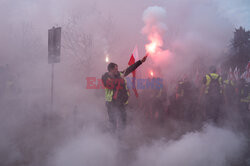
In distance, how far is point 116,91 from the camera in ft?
10.6

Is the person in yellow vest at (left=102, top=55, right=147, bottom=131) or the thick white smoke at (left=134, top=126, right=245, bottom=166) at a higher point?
the person in yellow vest at (left=102, top=55, right=147, bottom=131)

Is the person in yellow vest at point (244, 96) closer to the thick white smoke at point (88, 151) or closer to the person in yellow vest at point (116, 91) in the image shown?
the person in yellow vest at point (116, 91)

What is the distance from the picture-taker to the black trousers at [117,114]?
333 cm

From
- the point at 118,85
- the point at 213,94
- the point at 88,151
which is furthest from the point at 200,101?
the point at 88,151

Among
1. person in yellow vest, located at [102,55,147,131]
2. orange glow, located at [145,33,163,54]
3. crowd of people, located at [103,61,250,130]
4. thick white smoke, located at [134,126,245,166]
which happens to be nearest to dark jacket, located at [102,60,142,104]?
person in yellow vest, located at [102,55,147,131]

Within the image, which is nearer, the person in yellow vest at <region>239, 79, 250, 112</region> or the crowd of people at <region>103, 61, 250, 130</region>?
the crowd of people at <region>103, 61, 250, 130</region>

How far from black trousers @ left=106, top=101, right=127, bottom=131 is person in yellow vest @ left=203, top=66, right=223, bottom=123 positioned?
2.28m

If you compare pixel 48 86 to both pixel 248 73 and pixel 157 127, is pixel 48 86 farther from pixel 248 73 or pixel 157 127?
pixel 248 73

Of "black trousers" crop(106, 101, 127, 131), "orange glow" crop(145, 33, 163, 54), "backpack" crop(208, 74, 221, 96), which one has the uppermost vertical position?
"orange glow" crop(145, 33, 163, 54)

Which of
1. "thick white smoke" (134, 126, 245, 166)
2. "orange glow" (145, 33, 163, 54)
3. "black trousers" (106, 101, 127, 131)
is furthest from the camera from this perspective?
"orange glow" (145, 33, 163, 54)

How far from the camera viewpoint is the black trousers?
3333 millimetres

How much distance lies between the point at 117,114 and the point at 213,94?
248 cm

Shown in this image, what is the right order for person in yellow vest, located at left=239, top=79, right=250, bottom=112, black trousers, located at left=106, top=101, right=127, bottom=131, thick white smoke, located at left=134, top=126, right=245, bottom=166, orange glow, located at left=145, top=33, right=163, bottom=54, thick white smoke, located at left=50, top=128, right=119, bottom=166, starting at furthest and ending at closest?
orange glow, located at left=145, top=33, right=163, bottom=54, person in yellow vest, located at left=239, top=79, right=250, bottom=112, black trousers, located at left=106, top=101, right=127, bottom=131, thick white smoke, located at left=50, top=128, right=119, bottom=166, thick white smoke, located at left=134, top=126, right=245, bottom=166

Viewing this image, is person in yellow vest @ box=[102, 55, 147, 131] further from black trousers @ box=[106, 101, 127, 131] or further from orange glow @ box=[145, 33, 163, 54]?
orange glow @ box=[145, 33, 163, 54]
